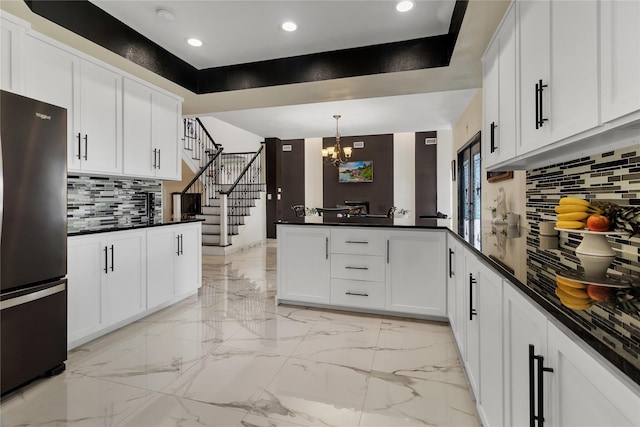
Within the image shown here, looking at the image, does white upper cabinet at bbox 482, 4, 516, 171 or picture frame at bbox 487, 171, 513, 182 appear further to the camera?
picture frame at bbox 487, 171, 513, 182

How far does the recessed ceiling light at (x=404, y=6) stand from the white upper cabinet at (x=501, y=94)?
70 cm

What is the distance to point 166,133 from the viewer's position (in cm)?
372

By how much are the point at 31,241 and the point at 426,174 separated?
801 centimetres

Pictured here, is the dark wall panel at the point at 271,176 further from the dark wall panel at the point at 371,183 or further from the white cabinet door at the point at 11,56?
the white cabinet door at the point at 11,56

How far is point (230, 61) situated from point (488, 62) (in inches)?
102

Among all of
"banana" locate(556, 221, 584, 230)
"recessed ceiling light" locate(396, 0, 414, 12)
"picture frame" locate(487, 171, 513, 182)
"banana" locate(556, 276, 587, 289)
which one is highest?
"recessed ceiling light" locate(396, 0, 414, 12)

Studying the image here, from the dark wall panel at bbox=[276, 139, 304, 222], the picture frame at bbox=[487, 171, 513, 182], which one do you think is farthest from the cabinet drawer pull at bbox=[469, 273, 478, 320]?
the dark wall panel at bbox=[276, 139, 304, 222]

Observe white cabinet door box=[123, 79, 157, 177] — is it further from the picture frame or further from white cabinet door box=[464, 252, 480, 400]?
the picture frame

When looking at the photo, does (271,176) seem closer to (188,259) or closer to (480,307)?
(188,259)

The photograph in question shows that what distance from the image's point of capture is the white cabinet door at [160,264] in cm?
321

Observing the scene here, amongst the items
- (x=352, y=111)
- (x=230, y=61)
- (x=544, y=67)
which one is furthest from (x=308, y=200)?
(x=544, y=67)

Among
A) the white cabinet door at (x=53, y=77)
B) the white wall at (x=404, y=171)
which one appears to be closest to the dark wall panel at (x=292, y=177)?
the white wall at (x=404, y=171)

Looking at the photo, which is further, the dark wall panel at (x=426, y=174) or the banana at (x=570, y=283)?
the dark wall panel at (x=426, y=174)

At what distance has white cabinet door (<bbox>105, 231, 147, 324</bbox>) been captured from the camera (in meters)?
2.78
